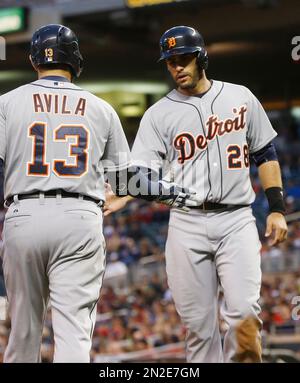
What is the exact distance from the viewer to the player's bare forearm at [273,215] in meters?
4.13

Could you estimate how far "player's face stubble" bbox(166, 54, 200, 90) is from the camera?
13.8ft

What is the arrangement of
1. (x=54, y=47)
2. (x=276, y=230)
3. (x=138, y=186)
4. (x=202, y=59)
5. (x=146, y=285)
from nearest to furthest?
(x=54, y=47), (x=138, y=186), (x=276, y=230), (x=202, y=59), (x=146, y=285)

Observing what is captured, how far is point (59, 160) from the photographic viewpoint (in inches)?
141

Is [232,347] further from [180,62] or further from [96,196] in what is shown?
[180,62]

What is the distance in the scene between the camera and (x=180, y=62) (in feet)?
13.8

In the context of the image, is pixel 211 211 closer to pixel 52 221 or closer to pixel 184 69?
pixel 184 69

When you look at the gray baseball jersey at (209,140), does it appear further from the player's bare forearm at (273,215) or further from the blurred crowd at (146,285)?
the blurred crowd at (146,285)

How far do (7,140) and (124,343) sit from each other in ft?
25.6

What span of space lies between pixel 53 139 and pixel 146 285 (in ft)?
33.1

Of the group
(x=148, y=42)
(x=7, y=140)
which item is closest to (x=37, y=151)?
(x=7, y=140)

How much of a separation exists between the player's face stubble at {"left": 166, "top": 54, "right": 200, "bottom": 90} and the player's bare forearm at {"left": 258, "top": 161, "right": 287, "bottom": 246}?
0.60 m

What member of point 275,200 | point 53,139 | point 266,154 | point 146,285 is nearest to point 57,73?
point 53,139

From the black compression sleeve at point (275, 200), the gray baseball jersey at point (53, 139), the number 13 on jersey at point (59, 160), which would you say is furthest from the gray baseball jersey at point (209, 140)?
the number 13 on jersey at point (59, 160)

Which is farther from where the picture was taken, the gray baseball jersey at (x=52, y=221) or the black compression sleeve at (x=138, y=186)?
the black compression sleeve at (x=138, y=186)
